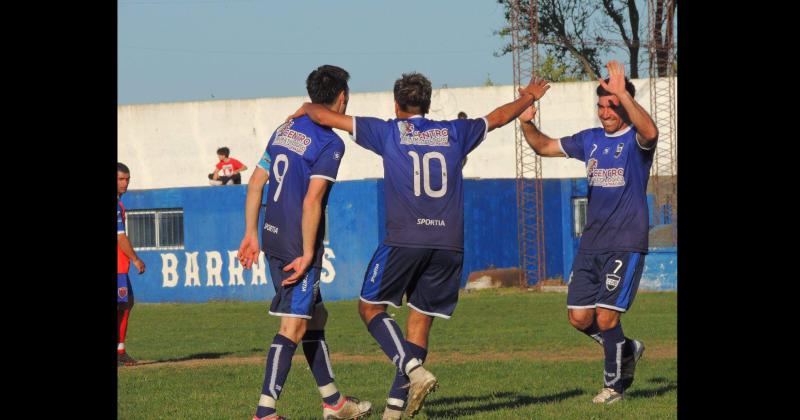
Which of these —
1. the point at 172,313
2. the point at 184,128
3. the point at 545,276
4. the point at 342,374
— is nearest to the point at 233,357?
the point at 342,374

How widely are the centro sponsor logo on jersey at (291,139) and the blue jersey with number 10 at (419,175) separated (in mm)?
379

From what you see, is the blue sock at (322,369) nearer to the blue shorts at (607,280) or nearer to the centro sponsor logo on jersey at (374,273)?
the centro sponsor logo on jersey at (374,273)

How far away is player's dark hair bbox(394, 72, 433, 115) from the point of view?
916 cm

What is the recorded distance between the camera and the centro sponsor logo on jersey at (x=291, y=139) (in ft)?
29.5

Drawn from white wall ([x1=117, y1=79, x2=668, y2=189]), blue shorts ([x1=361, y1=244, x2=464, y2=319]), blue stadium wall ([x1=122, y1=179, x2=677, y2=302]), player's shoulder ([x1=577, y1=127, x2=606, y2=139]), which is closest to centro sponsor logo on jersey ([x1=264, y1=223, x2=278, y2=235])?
blue shorts ([x1=361, y1=244, x2=464, y2=319])

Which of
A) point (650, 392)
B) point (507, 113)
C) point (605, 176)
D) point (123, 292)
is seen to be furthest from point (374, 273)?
point (123, 292)

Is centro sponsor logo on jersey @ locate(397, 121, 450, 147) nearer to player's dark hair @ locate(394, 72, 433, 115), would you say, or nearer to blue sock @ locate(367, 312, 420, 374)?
player's dark hair @ locate(394, 72, 433, 115)

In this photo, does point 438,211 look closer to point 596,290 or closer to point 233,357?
point 596,290

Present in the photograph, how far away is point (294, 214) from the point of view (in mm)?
9055

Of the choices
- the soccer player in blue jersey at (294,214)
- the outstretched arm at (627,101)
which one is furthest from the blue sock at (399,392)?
the outstretched arm at (627,101)

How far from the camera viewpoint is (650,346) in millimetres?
16594

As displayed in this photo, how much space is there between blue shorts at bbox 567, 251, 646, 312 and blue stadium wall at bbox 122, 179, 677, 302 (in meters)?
21.1

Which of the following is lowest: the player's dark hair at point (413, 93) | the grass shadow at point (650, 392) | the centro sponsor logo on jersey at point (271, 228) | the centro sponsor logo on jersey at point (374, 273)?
the grass shadow at point (650, 392)
